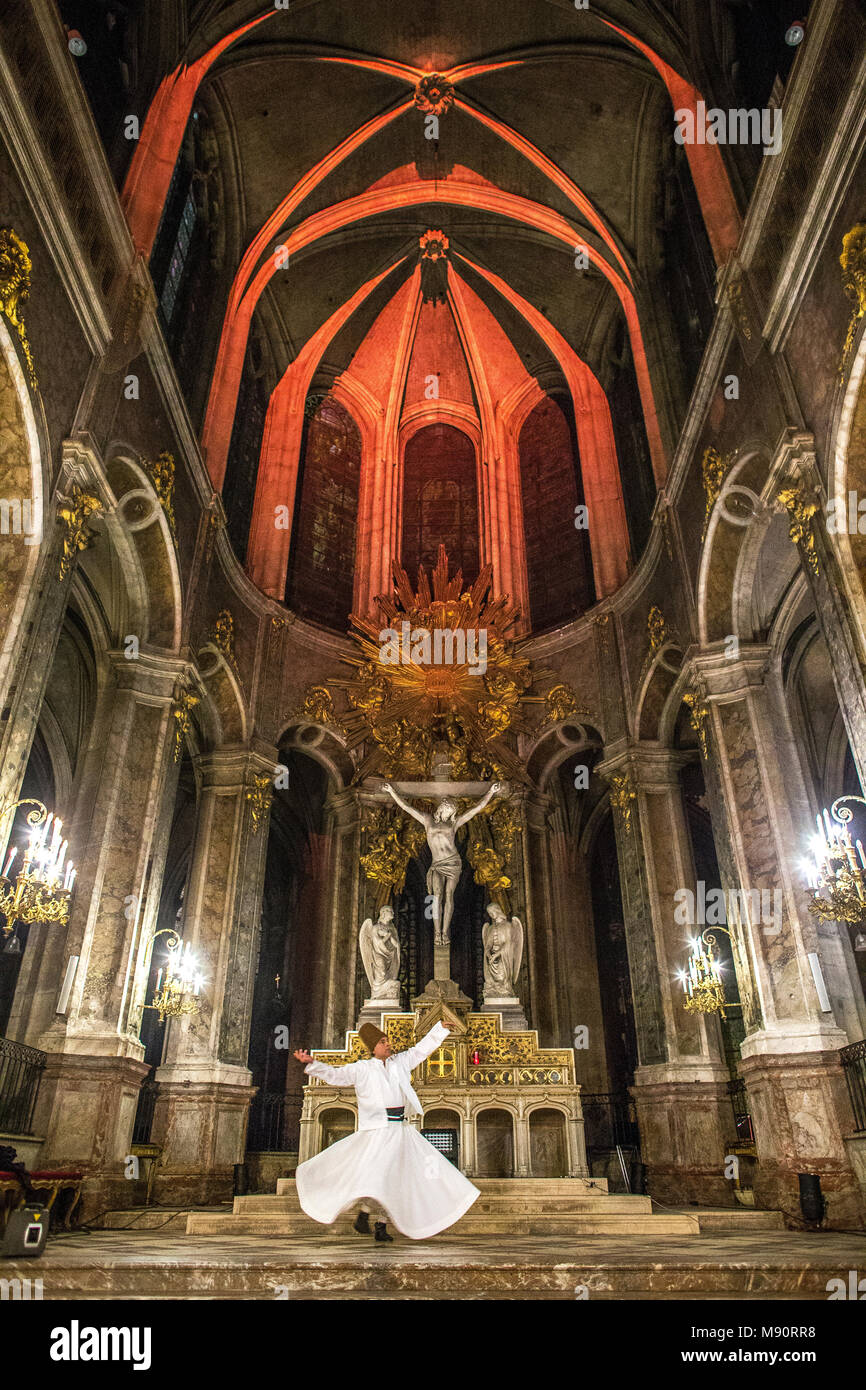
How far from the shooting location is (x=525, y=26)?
1577cm

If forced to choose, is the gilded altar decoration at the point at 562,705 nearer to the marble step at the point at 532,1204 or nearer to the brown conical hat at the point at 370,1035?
the marble step at the point at 532,1204

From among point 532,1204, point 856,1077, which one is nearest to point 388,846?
point 532,1204

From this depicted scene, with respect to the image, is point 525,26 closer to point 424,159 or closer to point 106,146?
point 424,159

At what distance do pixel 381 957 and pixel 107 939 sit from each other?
13.5 feet

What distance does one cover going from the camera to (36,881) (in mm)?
7570

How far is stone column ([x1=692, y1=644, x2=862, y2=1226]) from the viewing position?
350 inches

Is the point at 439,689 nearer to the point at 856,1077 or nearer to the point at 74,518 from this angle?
the point at 74,518

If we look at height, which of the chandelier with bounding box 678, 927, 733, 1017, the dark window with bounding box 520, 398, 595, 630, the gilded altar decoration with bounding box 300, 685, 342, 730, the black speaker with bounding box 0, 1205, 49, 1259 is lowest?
the black speaker with bounding box 0, 1205, 49, 1259

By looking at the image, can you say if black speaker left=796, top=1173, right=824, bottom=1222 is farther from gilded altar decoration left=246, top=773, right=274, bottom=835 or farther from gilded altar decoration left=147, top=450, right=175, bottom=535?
gilded altar decoration left=147, top=450, right=175, bottom=535

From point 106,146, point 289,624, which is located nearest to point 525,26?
point 106,146

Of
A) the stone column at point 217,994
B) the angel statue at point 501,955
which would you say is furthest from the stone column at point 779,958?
A: the stone column at point 217,994

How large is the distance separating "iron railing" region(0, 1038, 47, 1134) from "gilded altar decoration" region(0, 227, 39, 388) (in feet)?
21.1

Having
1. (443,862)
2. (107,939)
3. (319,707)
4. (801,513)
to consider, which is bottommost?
(107,939)

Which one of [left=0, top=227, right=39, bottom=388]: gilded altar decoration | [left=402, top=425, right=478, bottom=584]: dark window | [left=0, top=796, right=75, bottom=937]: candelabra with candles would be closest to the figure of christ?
[left=0, top=796, right=75, bottom=937]: candelabra with candles
